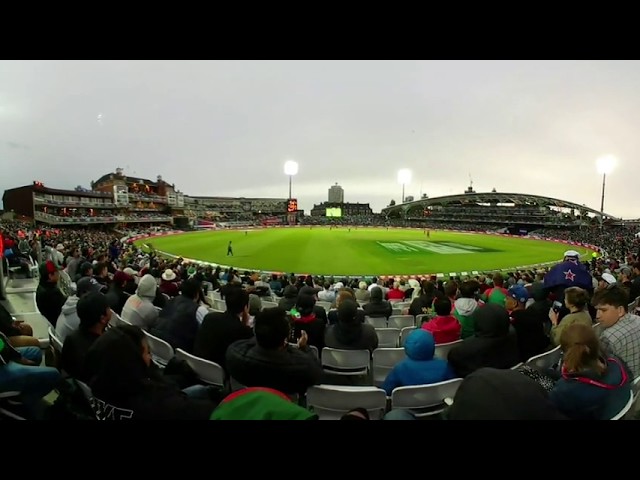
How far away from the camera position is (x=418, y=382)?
139 inches

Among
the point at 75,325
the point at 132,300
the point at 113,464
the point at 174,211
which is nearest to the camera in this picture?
the point at 113,464

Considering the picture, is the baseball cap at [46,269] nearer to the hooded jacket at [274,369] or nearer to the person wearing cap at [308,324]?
the person wearing cap at [308,324]

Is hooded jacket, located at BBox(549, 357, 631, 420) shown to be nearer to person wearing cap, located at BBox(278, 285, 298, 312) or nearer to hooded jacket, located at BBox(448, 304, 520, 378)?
hooded jacket, located at BBox(448, 304, 520, 378)

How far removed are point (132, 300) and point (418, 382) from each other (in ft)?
15.5

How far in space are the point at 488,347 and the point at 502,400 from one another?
1.64m

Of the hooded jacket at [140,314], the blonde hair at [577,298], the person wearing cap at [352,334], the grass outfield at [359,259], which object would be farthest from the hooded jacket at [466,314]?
the grass outfield at [359,259]

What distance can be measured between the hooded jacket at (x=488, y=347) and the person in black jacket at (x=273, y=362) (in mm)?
1766

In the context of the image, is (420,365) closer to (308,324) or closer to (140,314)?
(308,324)

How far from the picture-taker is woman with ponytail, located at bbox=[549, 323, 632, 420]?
8.77ft

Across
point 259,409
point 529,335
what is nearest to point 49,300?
point 259,409

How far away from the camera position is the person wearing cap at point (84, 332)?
3425 millimetres
